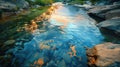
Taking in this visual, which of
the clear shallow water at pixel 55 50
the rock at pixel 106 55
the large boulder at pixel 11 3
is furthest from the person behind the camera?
the large boulder at pixel 11 3

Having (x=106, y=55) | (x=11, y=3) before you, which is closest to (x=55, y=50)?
(x=106, y=55)

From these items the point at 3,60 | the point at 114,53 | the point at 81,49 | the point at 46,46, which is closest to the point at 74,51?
the point at 81,49

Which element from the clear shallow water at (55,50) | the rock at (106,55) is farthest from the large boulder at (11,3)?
the rock at (106,55)

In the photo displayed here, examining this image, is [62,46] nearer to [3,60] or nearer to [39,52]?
[39,52]

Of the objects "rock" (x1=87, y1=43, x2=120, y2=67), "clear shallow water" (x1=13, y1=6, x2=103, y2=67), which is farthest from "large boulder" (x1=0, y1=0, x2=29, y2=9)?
"rock" (x1=87, y1=43, x2=120, y2=67)

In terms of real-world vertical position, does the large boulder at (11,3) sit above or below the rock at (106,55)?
below

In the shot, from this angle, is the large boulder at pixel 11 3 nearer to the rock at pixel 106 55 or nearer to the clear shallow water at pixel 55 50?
the clear shallow water at pixel 55 50

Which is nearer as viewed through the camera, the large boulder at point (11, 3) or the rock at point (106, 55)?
the rock at point (106, 55)

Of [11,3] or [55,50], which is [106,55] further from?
[11,3]

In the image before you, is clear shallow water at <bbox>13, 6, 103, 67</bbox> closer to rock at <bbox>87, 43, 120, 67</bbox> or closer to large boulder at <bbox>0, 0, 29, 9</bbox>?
rock at <bbox>87, 43, 120, 67</bbox>
